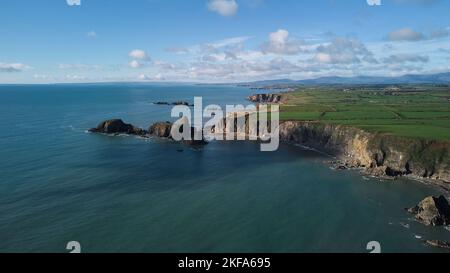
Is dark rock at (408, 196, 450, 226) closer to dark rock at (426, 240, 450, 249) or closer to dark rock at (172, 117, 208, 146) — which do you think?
dark rock at (426, 240, 450, 249)

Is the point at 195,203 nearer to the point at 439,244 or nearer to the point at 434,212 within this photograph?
the point at 439,244

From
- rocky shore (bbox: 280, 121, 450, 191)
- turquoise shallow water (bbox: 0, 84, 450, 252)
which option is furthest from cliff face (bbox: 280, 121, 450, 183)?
turquoise shallow water (bbox: 0, 84, 450, 252)

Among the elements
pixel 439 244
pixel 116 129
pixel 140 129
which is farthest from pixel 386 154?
pixel 116 129

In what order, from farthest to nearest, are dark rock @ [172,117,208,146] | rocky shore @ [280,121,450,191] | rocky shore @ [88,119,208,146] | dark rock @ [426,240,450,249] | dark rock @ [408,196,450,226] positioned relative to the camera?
rocky shore @ [88,119,208,146], dark rock @ [172,117,208,146], rocky shore @ [280,121,450,191], dark rock @ [408,196,450,226], dark rock @ [426,240,450,249]

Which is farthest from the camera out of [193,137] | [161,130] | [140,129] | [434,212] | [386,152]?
[140,129]

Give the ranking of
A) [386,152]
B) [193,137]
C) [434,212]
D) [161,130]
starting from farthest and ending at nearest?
[161,130]
[193,137]
[386,152]
[434,212]

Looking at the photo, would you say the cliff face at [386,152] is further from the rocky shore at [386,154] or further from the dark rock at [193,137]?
the dark rock at [193,137]
